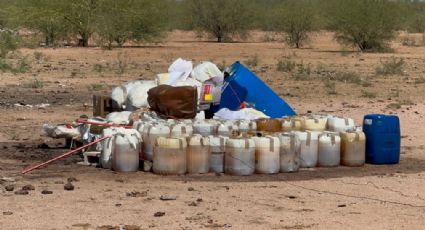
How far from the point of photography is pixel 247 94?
1196cm

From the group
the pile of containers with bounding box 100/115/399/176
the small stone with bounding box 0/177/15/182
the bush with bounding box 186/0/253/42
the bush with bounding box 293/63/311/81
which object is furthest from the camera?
the bush with bounding box 186/0/253/42

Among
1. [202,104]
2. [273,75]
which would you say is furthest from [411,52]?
[202,104]

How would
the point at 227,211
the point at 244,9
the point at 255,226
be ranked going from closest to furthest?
1. the point at 255,226
2. the point at 227,211
3. the point at 244,9

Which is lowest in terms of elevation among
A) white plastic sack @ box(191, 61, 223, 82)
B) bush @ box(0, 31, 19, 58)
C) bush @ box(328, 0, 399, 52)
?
white plastic sack @ box(191, 61, 223, 82)

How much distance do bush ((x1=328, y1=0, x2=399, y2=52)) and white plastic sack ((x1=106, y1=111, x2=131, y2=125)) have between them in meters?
31.1

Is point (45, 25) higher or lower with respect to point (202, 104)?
higher

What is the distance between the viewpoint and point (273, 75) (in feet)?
82.0

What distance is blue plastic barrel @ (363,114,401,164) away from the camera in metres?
10.4

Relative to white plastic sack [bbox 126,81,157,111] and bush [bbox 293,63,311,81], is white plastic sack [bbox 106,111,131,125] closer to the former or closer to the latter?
white plastic sack [bbox 126,81,157,111]

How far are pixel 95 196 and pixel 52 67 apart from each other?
1894 centimetres

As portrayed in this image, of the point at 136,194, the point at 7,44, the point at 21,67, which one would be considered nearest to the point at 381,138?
the point at 136,194

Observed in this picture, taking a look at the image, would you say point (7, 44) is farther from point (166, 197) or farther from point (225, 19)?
point (166, 197)

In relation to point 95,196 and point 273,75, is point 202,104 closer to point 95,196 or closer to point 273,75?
point 95,196

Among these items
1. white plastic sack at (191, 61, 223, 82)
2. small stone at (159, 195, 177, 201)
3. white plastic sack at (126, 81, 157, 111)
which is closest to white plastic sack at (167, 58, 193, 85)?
white plastic sack at (191, 61, 223, 82)
